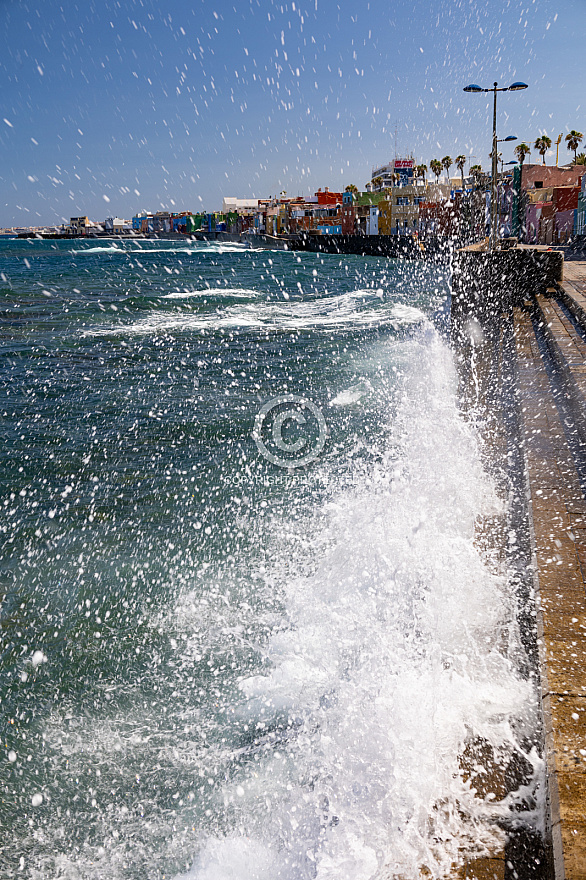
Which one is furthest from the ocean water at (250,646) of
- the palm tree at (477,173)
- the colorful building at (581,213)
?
the palm tree at (477,173)

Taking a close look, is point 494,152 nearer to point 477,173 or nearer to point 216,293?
point 216,293

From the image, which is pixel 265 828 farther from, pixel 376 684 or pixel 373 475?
pixel 373 475

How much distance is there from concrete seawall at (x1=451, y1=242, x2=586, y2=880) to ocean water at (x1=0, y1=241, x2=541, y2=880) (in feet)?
1.02

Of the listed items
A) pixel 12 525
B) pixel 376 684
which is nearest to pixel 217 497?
pixel 12 525

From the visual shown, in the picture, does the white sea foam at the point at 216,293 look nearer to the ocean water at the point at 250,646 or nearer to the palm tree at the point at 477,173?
the ocean water at the point at 250,646

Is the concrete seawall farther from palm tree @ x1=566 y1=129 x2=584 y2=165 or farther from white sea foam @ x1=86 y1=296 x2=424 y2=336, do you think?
palm tree @ x1=566 y1=129 x2=584 y2=165

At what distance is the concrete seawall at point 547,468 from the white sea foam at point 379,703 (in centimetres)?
24

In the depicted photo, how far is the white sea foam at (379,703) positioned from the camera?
2416mm

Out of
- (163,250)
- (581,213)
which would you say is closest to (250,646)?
(581,213)

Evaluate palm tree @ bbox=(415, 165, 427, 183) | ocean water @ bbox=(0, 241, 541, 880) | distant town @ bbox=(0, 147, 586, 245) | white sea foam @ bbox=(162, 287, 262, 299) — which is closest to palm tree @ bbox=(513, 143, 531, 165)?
distant town @ bbox=(0, 147, 586, 245)

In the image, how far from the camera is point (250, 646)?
3861 millimetres

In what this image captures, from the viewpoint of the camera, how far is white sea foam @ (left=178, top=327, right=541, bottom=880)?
2.42 meters

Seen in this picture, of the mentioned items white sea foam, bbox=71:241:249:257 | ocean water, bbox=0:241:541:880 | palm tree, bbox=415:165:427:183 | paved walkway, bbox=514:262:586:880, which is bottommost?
ocean water, bbox=0:241:541:880

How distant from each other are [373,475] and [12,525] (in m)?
3.66
